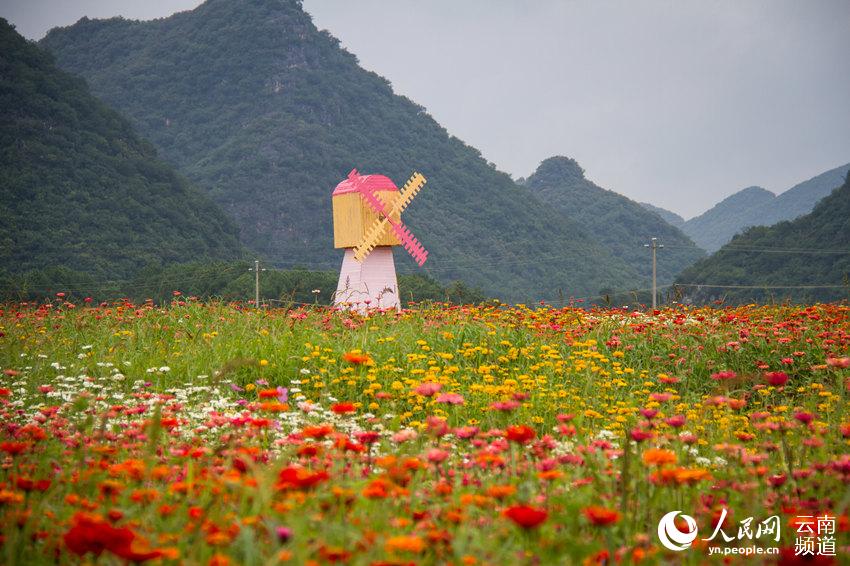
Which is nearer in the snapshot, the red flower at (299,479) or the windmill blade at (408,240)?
the red flower at (299,479)

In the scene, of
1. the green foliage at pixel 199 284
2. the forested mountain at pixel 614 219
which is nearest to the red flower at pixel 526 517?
the green foliage at pixel 199 284

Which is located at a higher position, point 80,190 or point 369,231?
point 80,190

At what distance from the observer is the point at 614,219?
92.8 meters

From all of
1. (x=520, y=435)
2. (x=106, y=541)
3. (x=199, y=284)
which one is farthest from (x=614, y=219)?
(x=106, y=541)

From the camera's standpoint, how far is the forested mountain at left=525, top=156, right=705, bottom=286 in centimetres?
8187

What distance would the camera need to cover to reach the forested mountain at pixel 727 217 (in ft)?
436

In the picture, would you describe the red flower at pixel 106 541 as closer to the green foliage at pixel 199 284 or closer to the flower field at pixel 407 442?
the flower field at pixel 407 442

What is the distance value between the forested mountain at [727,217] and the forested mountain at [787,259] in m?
90.6

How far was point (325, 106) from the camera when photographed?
287 ft

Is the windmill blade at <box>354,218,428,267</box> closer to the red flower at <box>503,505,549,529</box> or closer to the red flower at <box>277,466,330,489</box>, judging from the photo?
the red flower at <box>277,466,330,489</box>

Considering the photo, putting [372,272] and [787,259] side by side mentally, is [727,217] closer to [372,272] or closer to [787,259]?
[787,259]

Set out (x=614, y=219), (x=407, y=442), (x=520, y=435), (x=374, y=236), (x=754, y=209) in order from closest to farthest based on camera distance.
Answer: (x=520, y=435)
(x=407, y=442)
(x=374, y=236)
(x=614, y=219)
(x=754, y=209)

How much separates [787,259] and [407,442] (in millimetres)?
38804

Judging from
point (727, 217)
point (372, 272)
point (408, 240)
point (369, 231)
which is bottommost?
point (372, 272)
